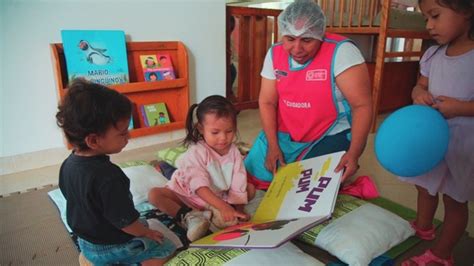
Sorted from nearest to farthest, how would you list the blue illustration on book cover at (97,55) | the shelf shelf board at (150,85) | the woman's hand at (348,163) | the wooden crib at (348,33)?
the woman's hand at (348,163)
the blue illustration on book cover at (97,55)
the shelf shelf board at (150,85)
the wooden crib at (348,33)

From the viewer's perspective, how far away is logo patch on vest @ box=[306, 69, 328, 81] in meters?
1.20

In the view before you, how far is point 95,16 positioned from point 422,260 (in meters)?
1.90

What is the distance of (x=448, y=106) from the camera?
0.86 meters

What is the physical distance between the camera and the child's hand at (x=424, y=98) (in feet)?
3.04

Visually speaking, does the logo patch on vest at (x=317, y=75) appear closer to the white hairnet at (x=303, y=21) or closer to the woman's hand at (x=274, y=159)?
the white hairnet at (x=303, y=21)

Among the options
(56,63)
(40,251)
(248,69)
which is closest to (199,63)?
(248,69)

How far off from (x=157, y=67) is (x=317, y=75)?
4.03 ft

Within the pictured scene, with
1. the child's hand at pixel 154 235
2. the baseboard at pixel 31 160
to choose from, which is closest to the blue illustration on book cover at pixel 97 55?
the baseboard at pixel 31 160

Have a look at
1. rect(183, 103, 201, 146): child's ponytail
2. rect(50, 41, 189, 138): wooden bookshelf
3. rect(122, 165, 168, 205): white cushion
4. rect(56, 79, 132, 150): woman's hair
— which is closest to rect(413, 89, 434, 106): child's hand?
rect(183, 103, 201, 146): child's ponytail

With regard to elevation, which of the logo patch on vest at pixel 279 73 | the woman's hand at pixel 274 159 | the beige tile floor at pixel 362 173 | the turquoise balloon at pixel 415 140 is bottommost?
the beige tile floor at pixel 362 173

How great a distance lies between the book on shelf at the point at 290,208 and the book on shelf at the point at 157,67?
50.1 inches

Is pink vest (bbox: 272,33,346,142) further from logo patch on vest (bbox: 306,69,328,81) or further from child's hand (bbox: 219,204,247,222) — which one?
child's hand (bbox: 219,204,247,222)

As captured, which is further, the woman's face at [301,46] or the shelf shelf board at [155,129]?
the shelf shelf board at [155,129]

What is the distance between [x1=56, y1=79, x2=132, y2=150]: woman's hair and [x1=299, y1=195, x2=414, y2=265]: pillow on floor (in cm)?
71
